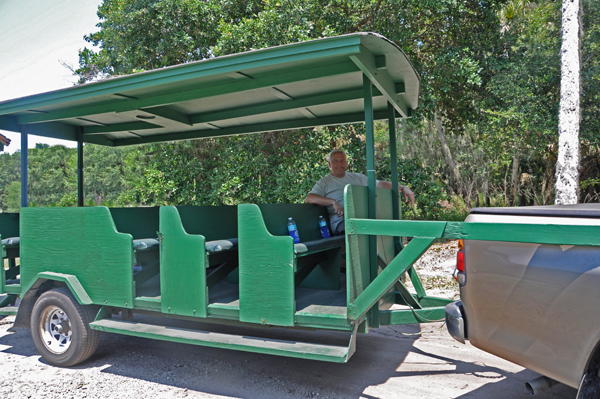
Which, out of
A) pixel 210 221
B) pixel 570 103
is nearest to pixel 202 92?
pixel 210 221

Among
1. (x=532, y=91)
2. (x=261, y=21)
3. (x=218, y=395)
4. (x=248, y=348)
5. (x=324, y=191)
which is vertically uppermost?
(x=261, y=21)

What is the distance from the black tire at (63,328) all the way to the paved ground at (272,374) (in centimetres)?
14

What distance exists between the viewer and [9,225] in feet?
19.2

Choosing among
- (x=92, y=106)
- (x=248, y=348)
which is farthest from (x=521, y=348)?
(x=92, y=106)

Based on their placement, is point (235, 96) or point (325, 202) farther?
point (235, 96)

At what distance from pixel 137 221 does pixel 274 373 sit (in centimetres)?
255

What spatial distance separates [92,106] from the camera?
539 cm

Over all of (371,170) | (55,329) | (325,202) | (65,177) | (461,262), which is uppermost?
(65,177)

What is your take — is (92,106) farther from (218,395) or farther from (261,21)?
(261,21)

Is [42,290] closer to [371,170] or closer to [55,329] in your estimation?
[55,329]

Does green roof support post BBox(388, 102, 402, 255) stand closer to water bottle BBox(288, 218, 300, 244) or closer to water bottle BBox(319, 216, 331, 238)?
water bottle BBox(319, 216, 331, 238)

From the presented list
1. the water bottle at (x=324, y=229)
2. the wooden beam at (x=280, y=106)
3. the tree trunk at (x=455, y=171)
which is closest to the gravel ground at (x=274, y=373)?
the water bottle at (x=324, y=229)

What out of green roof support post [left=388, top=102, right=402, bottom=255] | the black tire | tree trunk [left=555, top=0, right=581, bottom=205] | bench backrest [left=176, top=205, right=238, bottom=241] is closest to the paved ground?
the black tire

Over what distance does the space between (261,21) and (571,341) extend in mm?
10148
